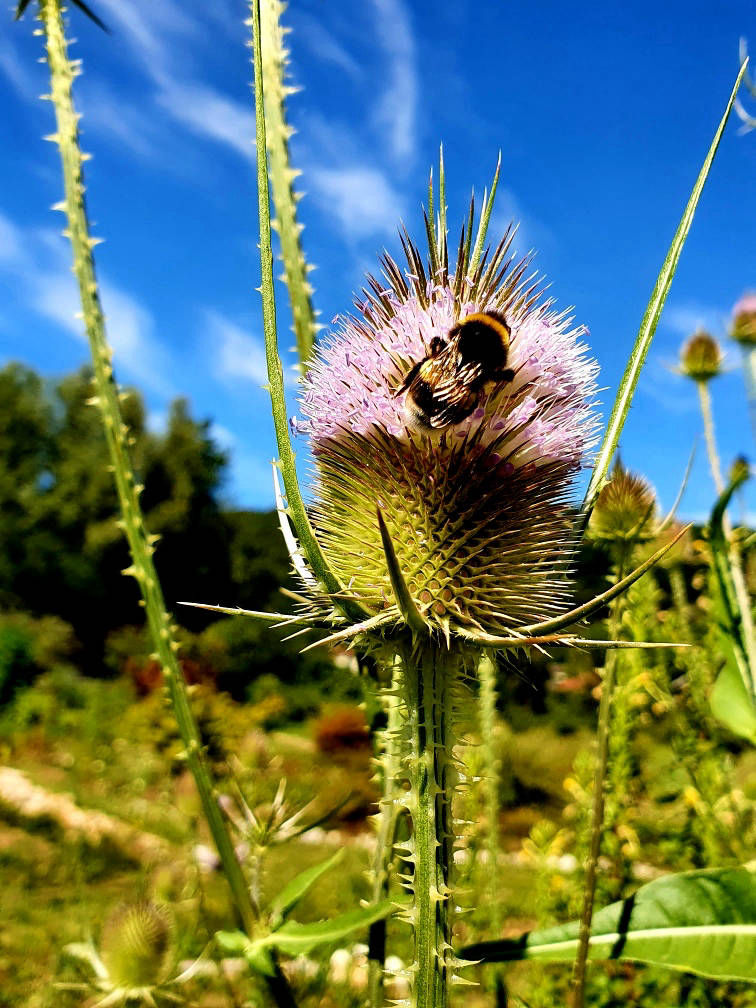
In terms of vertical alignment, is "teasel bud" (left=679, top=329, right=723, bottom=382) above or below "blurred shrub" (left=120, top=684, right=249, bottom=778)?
above

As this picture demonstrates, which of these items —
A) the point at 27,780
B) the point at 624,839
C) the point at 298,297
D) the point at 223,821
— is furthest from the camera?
the point at 27,780

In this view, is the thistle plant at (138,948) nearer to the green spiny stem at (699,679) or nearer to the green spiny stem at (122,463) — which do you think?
the green spiny stem at (122,463)

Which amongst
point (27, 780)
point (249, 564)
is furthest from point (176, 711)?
point (249, 564)

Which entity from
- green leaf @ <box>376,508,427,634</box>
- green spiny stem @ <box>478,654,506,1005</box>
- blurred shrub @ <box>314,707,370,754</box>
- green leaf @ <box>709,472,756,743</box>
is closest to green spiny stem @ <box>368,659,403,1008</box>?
green leaf @ <box>376,508,427,634</box>

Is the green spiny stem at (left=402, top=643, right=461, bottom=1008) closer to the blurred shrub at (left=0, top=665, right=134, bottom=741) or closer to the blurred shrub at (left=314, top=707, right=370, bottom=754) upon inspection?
the blurred shrub at (left=0, top=665, right=134, bottom=741)

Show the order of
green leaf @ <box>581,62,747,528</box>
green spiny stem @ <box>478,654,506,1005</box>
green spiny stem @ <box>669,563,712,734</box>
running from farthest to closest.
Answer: green spiny stem @ <box>669,563,712,734</box> → green spiny stem @ <box>478,654,506,1005</box> → green leaf @ <box>581,62,747,528</box>

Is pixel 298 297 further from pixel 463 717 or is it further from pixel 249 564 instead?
pixel 249 564
